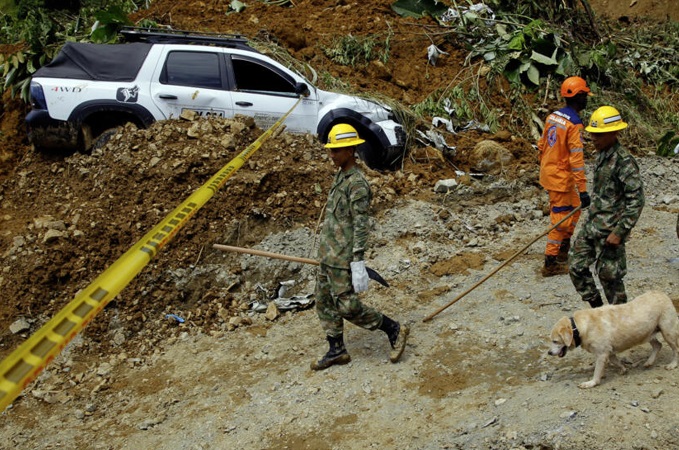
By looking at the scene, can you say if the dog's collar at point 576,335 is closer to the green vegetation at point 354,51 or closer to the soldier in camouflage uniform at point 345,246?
the soldier in camouflage uniform at point 345,246

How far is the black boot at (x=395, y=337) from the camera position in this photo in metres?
5.42

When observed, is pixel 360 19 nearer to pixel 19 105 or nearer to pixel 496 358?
pixel 19 105

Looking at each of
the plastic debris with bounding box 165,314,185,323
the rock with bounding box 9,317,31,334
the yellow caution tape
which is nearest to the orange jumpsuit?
the yellow caution tape

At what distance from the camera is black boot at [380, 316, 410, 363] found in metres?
5.42

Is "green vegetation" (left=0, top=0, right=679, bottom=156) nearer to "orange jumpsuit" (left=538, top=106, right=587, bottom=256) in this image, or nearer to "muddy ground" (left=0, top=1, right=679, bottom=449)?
"muddy ground" (left=0, top=1, right=679, bottom=449)

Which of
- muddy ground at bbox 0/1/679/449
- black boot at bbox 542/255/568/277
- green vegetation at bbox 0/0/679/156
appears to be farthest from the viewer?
green vegetation at bbox 0/0/679/156

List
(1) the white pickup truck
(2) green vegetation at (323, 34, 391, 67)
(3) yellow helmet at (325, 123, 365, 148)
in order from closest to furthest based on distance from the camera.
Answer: (3) yellow helmet at (325, 123, 365, 148) < (1) the white pickup truck < (2) green vegetation at (323, 34, 391, 67)

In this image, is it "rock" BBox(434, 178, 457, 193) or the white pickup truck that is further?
"rock" BBox(434, 178, 457, 193)

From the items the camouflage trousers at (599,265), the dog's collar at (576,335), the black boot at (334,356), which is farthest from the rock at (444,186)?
the dog's collar at (576,335)

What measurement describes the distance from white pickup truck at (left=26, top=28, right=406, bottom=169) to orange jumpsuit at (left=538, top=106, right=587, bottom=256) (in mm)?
2894

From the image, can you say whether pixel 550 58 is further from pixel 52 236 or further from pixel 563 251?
pixel 52 236

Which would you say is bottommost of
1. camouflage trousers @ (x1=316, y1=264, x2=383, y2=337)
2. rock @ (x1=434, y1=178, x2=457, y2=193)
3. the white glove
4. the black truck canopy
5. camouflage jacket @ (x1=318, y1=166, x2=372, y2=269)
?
rock @ (x1=434, y1=178, x2=457, y2=193)

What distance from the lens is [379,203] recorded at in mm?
8359

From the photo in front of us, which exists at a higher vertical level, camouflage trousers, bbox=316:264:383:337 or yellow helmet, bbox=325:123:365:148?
yellow helmet, bbox=325:123:365:148
